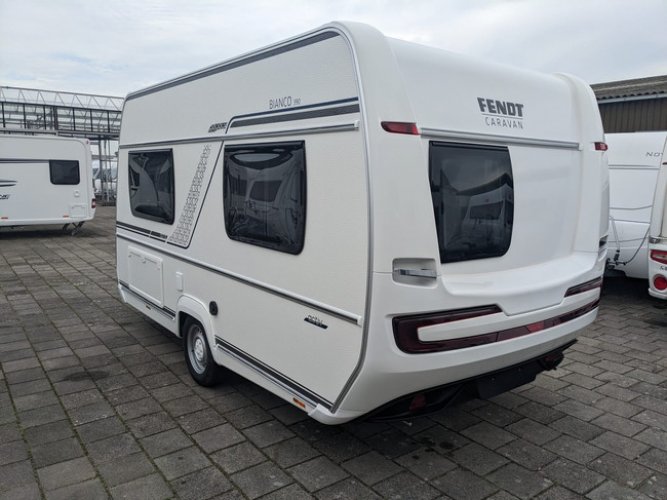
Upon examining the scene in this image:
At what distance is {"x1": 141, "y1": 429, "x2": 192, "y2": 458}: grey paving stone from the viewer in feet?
11.2

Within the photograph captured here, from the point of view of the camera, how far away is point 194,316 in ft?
14.4

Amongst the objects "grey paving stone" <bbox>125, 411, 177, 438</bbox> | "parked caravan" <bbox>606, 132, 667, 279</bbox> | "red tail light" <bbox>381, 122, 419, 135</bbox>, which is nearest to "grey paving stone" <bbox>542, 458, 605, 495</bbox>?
"red tail light" <bbox>381, 122, 419, 135</bbox>

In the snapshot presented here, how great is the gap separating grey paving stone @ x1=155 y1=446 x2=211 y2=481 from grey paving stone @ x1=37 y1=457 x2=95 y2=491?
40 centimetres

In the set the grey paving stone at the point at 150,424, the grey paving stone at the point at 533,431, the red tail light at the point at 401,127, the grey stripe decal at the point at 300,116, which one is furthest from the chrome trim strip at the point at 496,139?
the grey paving stone at the point at 150,424

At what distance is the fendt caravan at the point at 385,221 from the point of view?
2.65 metres

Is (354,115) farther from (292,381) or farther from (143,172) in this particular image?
(143,172)

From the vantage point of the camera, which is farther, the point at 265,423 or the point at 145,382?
the point at 145,382

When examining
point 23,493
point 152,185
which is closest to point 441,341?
point 23,493

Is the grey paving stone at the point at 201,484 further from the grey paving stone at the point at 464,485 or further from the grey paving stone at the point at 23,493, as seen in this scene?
the grey paving stone at the point at 464,485

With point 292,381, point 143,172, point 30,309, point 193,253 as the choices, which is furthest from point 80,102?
point 292,381

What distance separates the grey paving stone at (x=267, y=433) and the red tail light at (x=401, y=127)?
2160mm

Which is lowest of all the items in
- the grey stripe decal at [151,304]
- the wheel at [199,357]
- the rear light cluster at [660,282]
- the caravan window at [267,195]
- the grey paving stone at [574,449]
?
the grey paving stone at [574,449]

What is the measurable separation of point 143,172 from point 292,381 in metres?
3.09

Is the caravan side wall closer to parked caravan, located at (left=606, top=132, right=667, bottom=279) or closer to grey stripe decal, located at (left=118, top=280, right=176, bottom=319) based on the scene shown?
grey stripe decal, located at (left=118, top=280, right=176, bottom=319)
